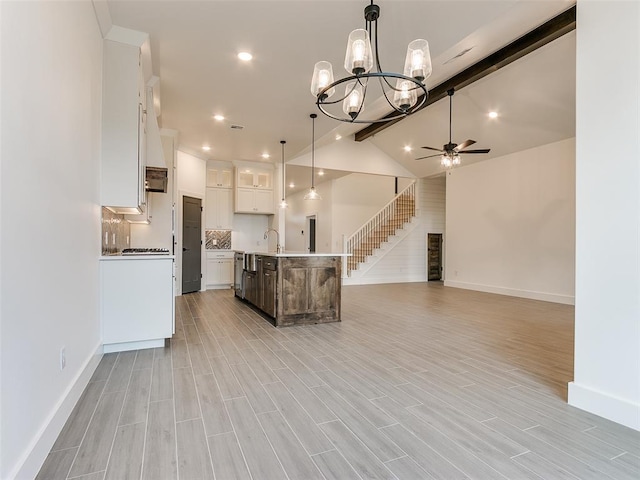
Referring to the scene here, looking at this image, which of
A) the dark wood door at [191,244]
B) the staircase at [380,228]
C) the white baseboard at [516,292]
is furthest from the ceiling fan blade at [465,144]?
the dark wood door at [191,244]

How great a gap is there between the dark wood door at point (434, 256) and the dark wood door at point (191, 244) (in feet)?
21.6

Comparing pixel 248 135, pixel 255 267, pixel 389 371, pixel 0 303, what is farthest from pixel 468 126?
pixel 0 303

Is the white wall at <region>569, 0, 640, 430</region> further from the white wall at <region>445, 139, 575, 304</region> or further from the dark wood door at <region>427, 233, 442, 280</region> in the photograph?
the dark wood door at <region>427, 233, 442, 280</region>

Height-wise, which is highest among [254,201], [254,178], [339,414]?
[254,178]

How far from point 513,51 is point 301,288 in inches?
166

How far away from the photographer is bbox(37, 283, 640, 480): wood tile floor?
1.63 meters

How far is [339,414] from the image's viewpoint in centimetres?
214

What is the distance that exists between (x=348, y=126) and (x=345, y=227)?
5.13m

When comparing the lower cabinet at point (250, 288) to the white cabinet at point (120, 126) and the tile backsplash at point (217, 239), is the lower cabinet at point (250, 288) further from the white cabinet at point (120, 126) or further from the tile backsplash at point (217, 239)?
the tile backsplash at point (217, 239)

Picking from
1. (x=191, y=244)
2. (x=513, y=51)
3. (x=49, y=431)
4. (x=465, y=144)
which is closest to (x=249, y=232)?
(x=191, y=244)

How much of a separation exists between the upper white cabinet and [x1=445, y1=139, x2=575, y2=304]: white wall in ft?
15.7

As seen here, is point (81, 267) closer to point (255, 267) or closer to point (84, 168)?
point (84, 168)

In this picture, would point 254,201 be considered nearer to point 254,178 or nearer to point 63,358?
point 254,178

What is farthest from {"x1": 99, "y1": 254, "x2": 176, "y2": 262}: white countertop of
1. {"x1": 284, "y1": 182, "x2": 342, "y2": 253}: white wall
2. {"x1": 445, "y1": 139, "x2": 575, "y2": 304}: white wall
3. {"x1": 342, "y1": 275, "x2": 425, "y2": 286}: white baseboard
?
{"x1": 284, "y1": 182, "x2": 342, "y2": 253}: white wall
